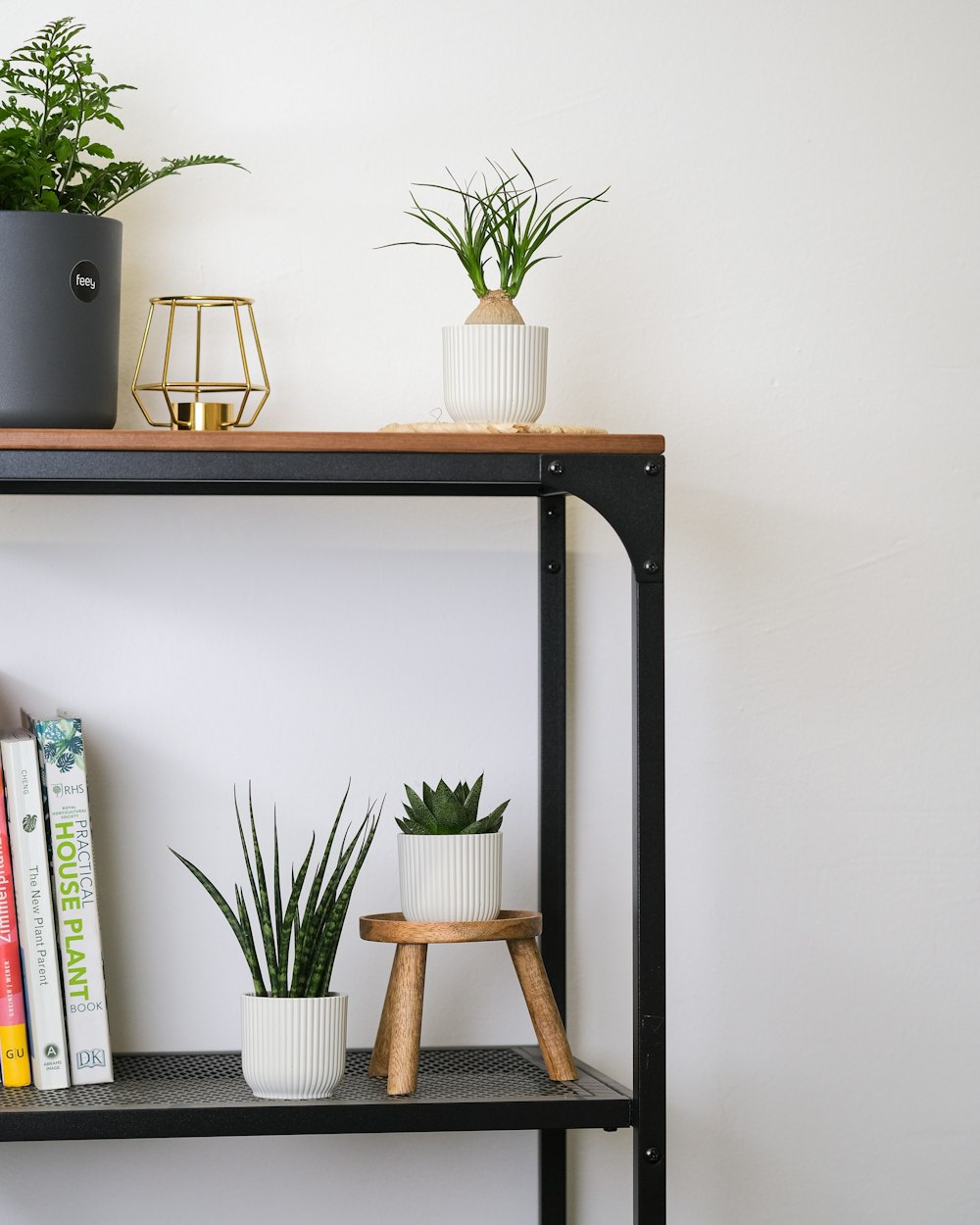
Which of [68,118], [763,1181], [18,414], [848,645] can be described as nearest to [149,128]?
[68,118]

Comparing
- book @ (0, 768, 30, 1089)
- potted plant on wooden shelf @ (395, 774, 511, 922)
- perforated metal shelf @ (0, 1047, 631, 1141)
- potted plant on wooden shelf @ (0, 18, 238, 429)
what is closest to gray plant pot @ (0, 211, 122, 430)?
potted plant on wooden shelf @ (0, 18, 238, 429)

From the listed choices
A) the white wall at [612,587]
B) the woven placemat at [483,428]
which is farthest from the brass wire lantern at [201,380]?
the woven placemat at [483,428]

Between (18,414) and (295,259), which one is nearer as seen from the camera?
(18,414)

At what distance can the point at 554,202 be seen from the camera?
128cm

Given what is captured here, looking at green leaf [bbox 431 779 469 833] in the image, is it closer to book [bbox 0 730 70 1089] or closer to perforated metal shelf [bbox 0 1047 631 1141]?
perforated metal shelf [bbox 0 1047 631 1141]

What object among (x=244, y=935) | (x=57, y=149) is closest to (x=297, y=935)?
(x=244, y=935)

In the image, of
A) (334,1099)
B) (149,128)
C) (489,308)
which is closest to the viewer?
(334,1099)

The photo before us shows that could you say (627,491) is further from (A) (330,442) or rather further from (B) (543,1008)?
(B) (543,1008)

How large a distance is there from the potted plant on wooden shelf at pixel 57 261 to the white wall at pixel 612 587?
0.45 ft

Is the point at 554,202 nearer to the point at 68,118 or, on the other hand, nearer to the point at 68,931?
the point at 68,118

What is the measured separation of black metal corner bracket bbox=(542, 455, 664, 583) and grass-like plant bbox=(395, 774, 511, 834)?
228mm

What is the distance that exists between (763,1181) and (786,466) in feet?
2.26

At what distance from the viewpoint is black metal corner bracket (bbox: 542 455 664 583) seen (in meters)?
0.99

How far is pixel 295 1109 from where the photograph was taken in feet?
3.17
